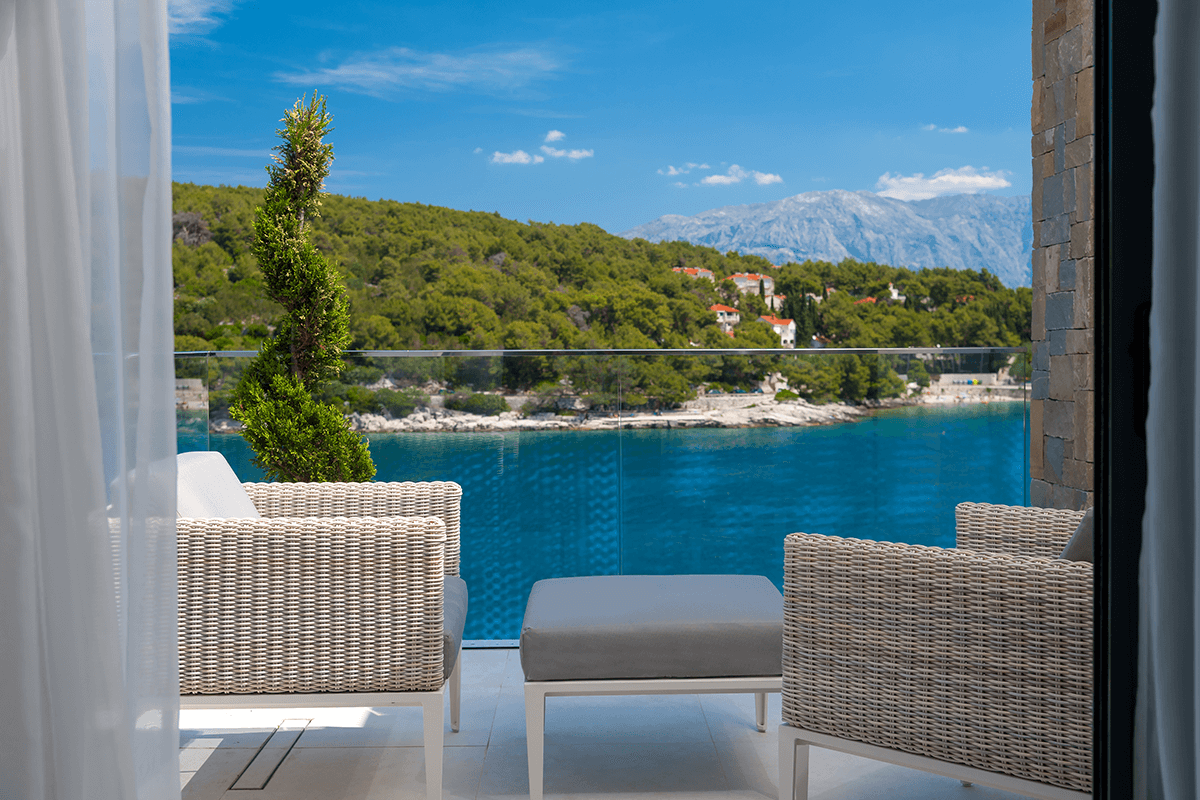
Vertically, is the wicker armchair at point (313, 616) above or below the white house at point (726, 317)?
below

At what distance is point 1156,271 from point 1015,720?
977 millimetres

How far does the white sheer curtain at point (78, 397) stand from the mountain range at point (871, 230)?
18.8 metres

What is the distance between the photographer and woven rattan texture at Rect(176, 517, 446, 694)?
1.87m

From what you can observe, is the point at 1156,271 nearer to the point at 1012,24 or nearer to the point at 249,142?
the point at 249,142

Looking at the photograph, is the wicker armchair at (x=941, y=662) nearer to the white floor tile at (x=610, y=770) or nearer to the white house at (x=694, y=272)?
the white floor tile at (x=610, y=770)

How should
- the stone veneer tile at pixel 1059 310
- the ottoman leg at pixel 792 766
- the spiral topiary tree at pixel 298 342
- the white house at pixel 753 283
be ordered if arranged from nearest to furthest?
the ottoman leg at pixel 792 766 < the stone veneer tile at pixel 1059 310 < the spiral topiary tree at pixel 298 342 < the white house at pixel 753 283

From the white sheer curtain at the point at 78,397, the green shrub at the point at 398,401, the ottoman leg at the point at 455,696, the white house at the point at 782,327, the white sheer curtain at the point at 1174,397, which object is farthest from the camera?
the white house at the point at 782,327

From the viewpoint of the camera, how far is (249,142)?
21156 millimetres

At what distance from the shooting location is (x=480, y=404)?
12.4 ft

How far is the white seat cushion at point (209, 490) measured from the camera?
2.10 meters

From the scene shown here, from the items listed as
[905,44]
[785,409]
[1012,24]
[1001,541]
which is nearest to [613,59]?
[905,44]

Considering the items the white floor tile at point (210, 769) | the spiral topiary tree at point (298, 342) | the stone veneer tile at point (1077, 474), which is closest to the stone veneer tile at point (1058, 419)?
the stone veneer tile at point (1077, 474)

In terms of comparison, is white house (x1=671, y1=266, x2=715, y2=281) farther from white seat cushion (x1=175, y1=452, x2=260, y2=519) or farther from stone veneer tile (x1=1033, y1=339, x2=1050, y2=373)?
white seat cushion (x1=175, y1=452, x2=260, y2=519)

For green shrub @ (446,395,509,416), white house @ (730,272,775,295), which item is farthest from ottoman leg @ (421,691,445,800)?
white house @ (730,272,775,295)
